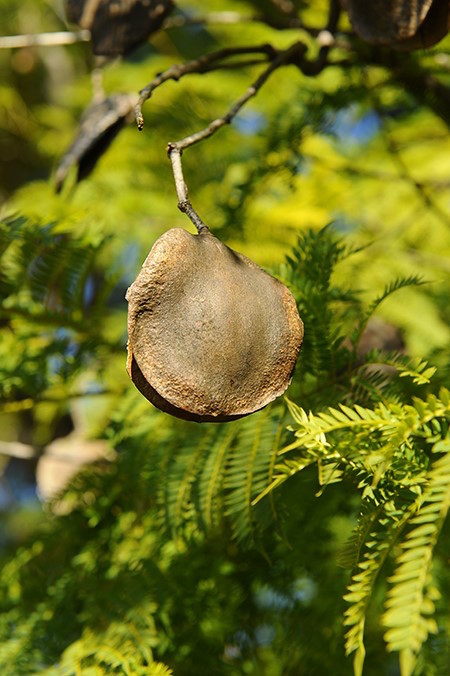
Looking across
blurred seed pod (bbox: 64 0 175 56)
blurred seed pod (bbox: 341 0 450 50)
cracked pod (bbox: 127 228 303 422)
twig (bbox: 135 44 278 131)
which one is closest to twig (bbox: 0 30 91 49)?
blurred seed pod (bbox: 64 0 175 56)

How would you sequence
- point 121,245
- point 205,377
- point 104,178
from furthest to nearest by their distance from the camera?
point 104,178 < point 121,245 < point 205,377

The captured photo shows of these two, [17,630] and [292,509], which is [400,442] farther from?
[17,630]

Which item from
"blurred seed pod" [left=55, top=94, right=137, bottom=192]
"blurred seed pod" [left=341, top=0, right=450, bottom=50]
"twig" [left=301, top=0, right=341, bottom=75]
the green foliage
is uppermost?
"blurred seed pod" [left=341, top=0, right=450, bottom=50]

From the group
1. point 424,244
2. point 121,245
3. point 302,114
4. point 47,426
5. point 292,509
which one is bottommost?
point 47,426

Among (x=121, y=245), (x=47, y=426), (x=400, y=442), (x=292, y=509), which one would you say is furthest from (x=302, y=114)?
(x=47, y=426)

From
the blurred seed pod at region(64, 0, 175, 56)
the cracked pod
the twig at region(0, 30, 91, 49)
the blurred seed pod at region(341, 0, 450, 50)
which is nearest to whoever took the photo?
the cracked pod

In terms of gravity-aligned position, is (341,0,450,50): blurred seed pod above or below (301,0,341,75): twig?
above

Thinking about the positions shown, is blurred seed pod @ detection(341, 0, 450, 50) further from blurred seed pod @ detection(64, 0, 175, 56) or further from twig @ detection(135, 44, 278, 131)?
blurred seed pod @ detection(64, 0, 175, 56)
